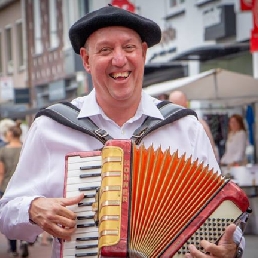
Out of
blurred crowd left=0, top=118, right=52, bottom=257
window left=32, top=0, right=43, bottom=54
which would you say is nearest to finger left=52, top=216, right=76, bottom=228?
blurred crowd left=0, top=118, right=52, bottom=257

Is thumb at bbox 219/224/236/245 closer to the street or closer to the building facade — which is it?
the street

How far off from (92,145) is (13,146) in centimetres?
987

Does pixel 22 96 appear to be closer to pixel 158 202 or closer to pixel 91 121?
pixel 91 121

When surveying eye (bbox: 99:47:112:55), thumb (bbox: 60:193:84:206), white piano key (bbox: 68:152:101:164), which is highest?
eye (bbox: 99:47:112:55)

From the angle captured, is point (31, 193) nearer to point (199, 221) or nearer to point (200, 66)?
point (199, 221)

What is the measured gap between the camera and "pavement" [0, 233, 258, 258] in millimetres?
12449

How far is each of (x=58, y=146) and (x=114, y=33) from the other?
1.61ft

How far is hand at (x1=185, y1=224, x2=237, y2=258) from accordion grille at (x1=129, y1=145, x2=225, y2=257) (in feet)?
0.33

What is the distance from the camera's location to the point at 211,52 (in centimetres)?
2025

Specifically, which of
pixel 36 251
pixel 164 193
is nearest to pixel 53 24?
pixel 36 251

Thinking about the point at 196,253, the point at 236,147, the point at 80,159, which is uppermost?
the point at 80,159

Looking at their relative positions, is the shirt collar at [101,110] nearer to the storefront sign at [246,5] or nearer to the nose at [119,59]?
the nose at [119,59]

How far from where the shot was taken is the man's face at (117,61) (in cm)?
430

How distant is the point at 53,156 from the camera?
445cm
